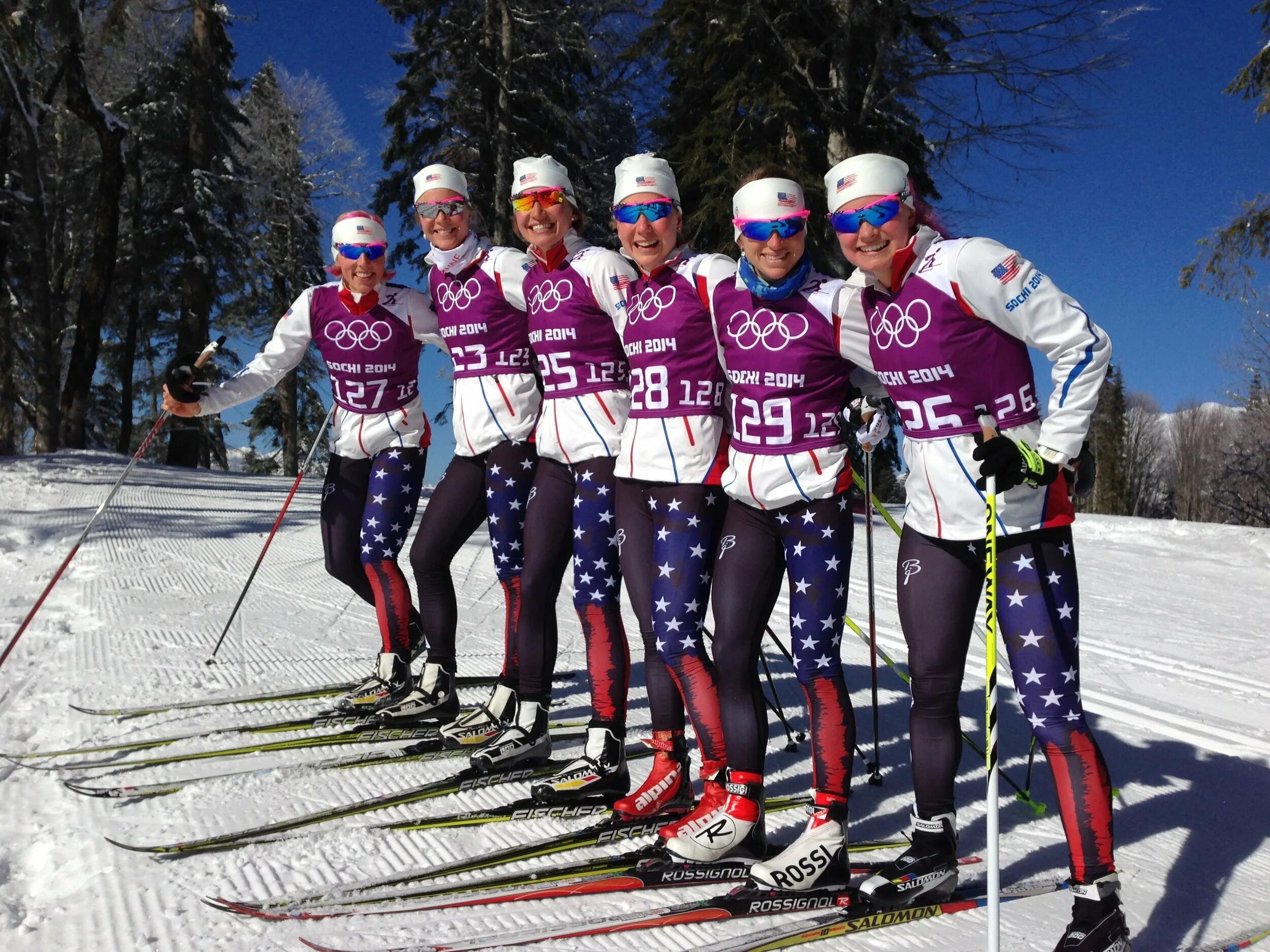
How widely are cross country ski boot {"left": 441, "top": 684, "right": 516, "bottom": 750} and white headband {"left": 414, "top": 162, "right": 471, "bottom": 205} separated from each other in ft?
7.38

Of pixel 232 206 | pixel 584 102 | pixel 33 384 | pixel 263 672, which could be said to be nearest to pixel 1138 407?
pixel 584 102

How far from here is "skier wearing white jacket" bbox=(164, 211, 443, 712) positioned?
4273 millimetres

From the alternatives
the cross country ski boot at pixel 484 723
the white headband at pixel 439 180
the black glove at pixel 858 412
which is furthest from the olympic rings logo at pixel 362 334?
the black glove at pixel 858 412

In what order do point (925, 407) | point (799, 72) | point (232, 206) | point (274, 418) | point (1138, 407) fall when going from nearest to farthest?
point (925, 407) < point (799, 72) < point (232, 206) < point (274, 418) < point (1138, 407)

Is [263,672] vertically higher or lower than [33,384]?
lower

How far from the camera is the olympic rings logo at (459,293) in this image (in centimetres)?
391

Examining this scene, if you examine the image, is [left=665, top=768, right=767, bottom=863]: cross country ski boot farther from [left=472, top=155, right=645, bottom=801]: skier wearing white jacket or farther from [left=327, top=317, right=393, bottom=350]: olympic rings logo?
[left=327, top=317, right=393, bottom=350]: olympic rings logo

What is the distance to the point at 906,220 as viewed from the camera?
2.60 metres

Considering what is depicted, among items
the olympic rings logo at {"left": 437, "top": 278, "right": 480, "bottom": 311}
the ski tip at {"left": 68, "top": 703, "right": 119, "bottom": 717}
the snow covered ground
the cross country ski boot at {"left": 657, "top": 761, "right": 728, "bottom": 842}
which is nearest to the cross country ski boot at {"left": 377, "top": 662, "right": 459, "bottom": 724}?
the snow covered ground

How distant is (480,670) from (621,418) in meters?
2.63

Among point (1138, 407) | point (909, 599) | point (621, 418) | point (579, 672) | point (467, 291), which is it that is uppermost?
point (1138, 407)

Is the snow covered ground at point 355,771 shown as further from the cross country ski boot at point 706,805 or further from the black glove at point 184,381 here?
the black glove at point 184,381

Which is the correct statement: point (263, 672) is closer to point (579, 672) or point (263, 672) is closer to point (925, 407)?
point (579, 672)

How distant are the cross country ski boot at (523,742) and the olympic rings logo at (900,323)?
83.5 inches
